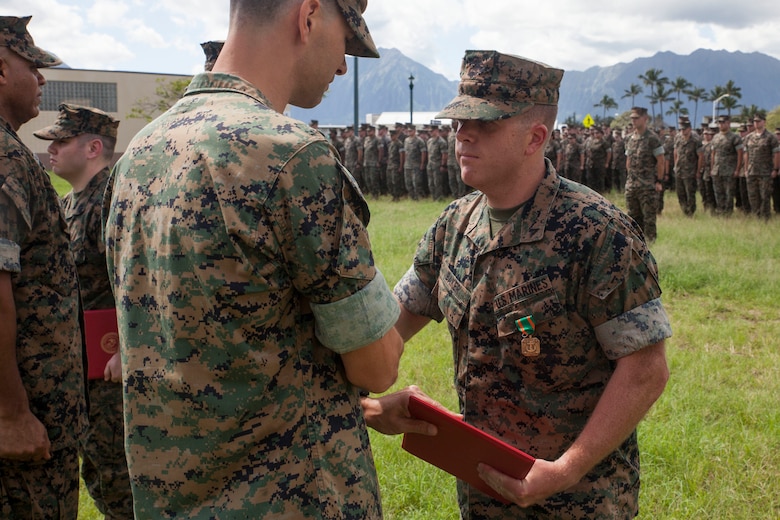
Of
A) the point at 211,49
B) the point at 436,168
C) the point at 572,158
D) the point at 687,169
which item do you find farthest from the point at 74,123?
the point at 572,158

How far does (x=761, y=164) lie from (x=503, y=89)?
43.1 feet

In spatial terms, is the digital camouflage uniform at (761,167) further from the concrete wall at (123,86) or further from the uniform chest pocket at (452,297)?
the concrete wall at (123,86)

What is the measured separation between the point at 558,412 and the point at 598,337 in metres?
0.27

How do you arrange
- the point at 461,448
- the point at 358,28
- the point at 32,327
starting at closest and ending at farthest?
1. the point at 358,28
2. the point at 461,448
3. the point at 32,327

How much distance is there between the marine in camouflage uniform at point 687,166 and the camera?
1476 centimetres

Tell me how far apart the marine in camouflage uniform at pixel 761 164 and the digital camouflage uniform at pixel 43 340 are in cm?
1356

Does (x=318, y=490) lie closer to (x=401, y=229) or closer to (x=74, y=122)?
(x=74, y=122)

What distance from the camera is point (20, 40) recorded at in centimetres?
276

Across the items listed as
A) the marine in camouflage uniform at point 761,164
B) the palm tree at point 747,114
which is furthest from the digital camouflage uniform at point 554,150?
the palm tree at point 747,114

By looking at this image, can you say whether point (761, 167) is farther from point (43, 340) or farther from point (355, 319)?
point (355, 319)

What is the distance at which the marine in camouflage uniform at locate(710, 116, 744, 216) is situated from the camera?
46.3 feet

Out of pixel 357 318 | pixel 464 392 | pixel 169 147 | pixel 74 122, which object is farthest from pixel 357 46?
pixel 74 122

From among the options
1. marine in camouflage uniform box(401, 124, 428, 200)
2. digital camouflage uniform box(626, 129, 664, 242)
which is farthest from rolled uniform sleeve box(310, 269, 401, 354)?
marine in camouflage uniform box(401, 124, 428, 200)

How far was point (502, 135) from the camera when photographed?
2098 mm
